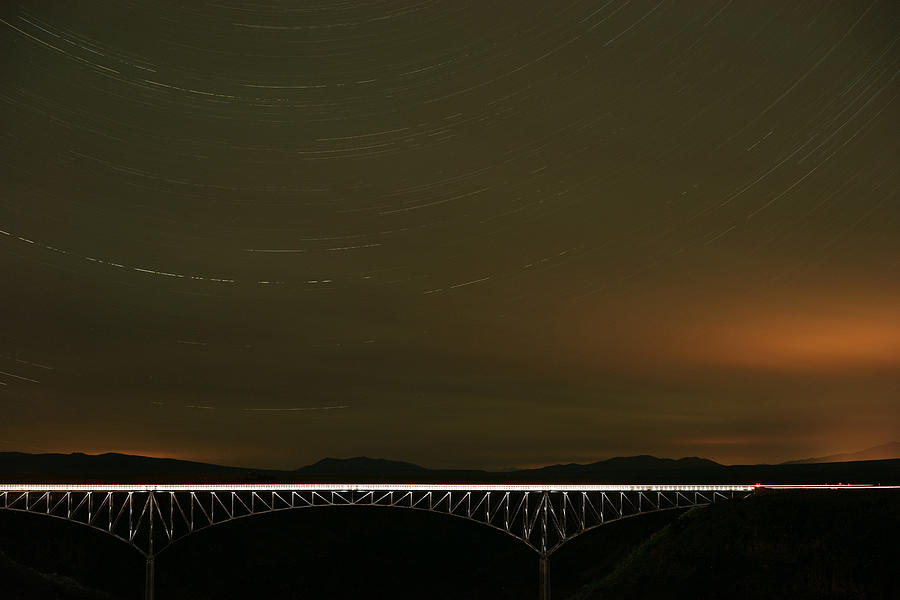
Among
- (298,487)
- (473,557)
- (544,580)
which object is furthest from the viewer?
(473,557)

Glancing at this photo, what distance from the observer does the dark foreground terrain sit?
8500 centimetres

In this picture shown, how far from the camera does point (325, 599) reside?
453ft

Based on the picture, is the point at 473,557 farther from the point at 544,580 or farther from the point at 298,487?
the point at 298,487

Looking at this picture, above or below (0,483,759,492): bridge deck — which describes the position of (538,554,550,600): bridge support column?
below

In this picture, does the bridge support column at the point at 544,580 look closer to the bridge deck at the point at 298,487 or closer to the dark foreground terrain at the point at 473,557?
the dark foreground terrain at the point at 473,557

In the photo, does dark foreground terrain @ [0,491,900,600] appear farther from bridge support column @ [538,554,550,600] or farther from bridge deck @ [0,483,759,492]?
bridge deck @ [0,483,759,492]

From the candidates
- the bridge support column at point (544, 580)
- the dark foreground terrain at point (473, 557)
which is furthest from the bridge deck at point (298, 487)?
the dark foreground terrain at point (473, 557)

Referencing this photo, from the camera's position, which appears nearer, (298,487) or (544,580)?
(298,487)

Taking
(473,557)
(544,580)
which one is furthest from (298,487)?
(473,557)

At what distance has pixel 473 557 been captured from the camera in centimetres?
16550

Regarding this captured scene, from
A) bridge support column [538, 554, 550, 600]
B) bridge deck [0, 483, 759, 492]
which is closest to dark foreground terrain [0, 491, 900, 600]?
bridge support column [538, 554, 550, 600]

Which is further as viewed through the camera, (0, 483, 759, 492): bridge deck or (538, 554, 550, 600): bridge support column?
(538, 554, 550, 600): bridge support column

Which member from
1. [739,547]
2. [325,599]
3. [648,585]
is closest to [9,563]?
[325,599]

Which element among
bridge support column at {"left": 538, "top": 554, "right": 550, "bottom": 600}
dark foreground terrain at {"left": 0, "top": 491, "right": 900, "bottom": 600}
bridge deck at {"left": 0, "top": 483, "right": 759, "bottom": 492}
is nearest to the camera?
dark foreground terrain at {"left": 0, "top": 491, "right": 900, "bottom": 600}
